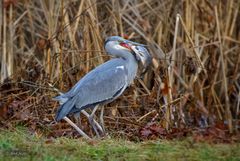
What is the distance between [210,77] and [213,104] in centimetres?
35

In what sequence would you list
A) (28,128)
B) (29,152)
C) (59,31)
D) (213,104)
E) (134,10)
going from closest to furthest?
(29,152), (28,128), (59,31), (213,104), (134,10)

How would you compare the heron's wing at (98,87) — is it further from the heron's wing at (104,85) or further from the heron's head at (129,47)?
the heron's head at (129,47)

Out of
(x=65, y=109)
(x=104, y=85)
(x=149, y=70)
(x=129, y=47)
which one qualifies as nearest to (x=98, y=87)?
(x=104, y=85)

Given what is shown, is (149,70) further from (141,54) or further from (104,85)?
(104,85)

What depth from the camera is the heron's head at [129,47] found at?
6785 mm

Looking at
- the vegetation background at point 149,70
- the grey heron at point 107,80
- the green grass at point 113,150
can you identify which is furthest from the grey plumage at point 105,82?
the green grass at point 113,150

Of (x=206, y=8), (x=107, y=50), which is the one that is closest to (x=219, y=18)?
(x=206, y=8)

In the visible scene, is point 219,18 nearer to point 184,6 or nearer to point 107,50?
point 184,6

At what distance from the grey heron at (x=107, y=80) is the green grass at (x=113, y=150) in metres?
1.09

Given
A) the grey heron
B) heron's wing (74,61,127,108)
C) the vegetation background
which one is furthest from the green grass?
heron's wing (74,61,127,108)

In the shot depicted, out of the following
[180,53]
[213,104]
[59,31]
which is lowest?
Result: [213,104]

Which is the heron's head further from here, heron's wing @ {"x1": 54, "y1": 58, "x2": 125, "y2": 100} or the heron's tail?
the heron's tail

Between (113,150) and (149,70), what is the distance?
11.2 feet

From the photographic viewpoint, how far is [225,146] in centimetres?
488
